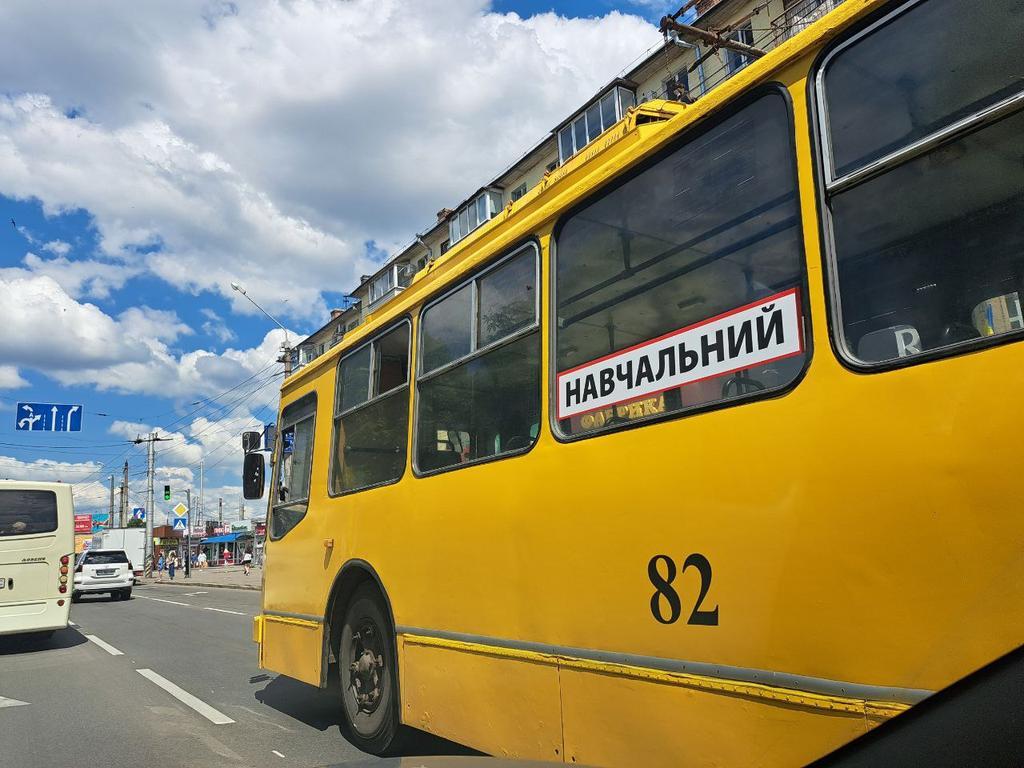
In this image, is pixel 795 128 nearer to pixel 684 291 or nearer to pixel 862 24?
pixel 862 24

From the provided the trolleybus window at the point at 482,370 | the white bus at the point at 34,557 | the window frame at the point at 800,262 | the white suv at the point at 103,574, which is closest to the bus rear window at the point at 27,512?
the white bus at the point at 34,557

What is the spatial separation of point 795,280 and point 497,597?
206 cm

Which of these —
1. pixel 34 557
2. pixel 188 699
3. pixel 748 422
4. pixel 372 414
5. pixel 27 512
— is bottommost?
pixel 188 699

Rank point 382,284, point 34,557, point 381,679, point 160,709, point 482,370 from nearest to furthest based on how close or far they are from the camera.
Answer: point 482,370, point 381,679, point 160,709, point 34,557, point 382,284

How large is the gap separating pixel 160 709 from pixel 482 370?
202 inches

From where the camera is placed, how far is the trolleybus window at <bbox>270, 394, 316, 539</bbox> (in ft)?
20.3

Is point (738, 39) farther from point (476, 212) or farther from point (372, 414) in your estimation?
point (372, 414)

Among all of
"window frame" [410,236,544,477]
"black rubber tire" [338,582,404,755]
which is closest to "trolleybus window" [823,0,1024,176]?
"window frame" [410,236,544,477]

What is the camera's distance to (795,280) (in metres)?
2.40

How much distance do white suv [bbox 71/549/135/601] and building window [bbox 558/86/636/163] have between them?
1994cm

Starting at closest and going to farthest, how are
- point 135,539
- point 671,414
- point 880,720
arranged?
point 880,720 → point 671,414 → point 135,539

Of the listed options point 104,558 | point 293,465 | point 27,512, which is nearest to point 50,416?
point 104,558

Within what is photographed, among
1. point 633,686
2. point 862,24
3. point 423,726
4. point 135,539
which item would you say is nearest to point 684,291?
point 862,24

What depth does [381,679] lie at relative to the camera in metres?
4.80
